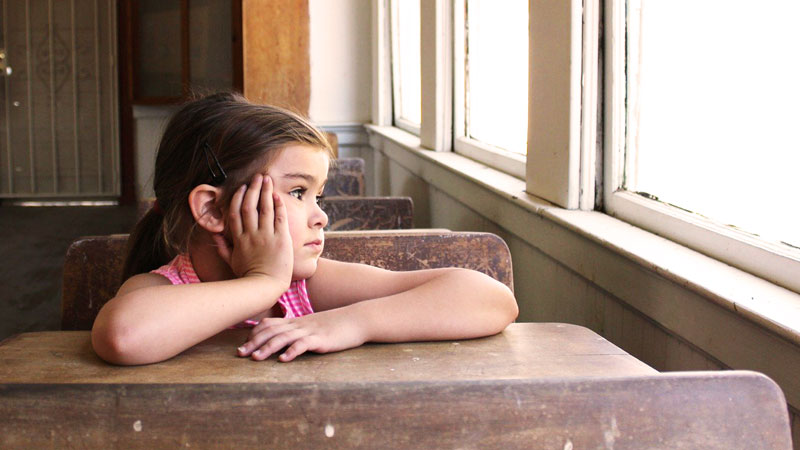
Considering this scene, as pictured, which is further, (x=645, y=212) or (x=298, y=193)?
(x=645, y=212)

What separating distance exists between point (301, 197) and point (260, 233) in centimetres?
10

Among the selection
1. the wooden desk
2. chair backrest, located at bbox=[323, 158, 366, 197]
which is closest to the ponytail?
the wooden desk

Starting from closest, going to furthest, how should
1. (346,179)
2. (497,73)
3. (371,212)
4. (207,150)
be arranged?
1. (207,150)
2. (371,212)
3. (497,73)
4. (346,179)

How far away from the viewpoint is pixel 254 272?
3.93 feet

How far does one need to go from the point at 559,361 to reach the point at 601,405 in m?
0.30

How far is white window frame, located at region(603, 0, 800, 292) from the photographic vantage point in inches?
48.1

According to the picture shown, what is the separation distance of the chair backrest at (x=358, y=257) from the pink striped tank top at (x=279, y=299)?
0.36 metres

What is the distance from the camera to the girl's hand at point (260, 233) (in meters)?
1.20

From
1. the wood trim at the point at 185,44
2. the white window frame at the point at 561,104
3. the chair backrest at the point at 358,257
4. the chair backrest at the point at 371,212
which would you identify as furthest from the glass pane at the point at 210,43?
the chair backrest at the point at 358,257

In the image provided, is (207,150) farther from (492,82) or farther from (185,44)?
(185,44)

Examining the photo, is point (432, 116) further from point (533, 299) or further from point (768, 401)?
point (768, 401)

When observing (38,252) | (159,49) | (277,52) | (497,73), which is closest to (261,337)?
(497,73)

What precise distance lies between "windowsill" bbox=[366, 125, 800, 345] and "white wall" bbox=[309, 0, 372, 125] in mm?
2737

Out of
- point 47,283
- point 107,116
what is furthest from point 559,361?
point 107,116
